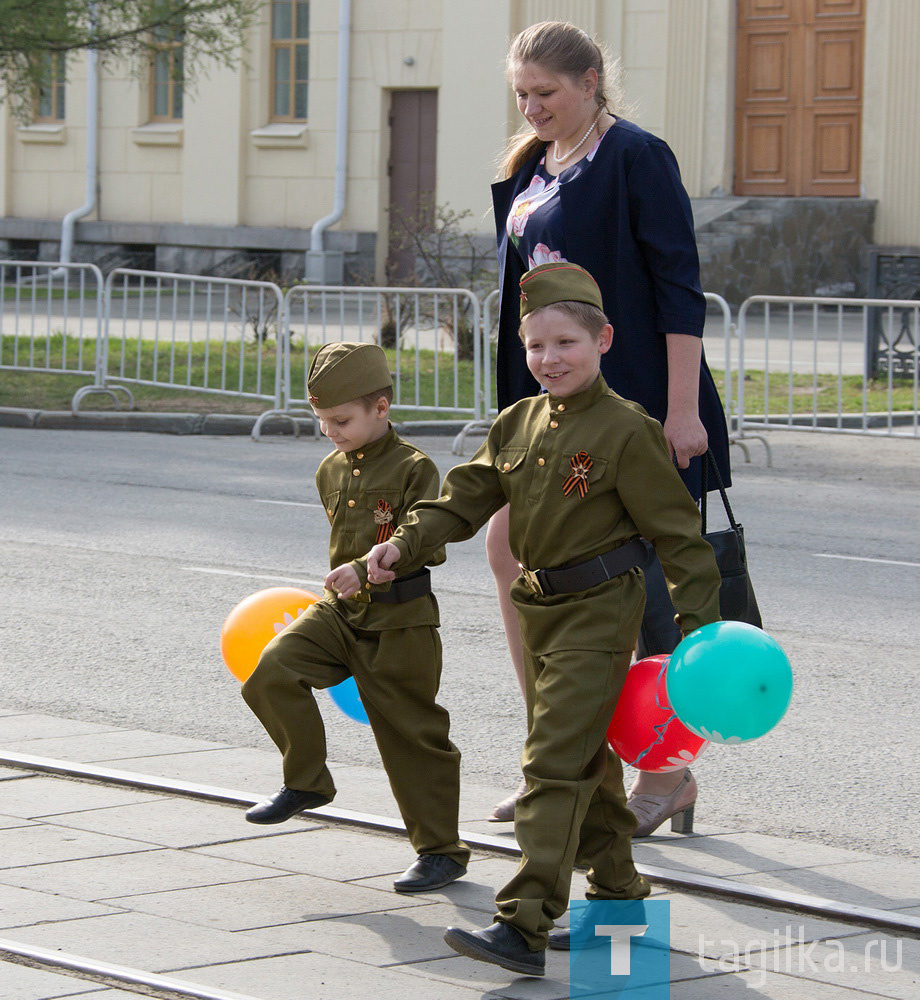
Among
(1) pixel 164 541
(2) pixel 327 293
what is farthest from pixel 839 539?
(2) pixel 327 293

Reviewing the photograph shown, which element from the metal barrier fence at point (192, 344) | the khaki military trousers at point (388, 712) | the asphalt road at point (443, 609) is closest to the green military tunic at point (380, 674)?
the khaki military trousers at point (388, 712)

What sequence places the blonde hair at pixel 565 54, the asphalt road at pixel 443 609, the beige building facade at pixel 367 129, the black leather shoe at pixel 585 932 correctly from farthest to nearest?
1. the beige building facade at pixel 367 129
2. the asphalt road at pixel 443 609
3. the blonde hair at pixel 565 54
4. the black leather shoe at pixel 585 932

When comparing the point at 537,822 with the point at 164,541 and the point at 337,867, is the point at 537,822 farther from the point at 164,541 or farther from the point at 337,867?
the point at 164,541

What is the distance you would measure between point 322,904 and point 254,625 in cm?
80

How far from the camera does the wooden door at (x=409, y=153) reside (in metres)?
29.2

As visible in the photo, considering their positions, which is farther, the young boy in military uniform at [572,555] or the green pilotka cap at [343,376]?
the green pilotka cap at [343,376]

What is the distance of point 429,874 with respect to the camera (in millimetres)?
4117

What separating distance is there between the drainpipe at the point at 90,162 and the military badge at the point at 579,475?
2927cm

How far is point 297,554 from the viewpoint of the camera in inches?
354

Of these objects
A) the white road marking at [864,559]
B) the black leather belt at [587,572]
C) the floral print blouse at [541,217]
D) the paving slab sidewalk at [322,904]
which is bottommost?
the paving slab sidewalk at [322,904]

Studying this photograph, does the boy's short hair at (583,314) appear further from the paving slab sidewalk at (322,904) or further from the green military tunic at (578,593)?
the paving slab sidewalk at (322,904)

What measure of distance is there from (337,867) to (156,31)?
53.5 ft

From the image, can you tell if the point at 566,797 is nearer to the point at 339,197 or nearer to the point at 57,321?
the point at 57,321

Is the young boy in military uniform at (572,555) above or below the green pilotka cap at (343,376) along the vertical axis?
below
